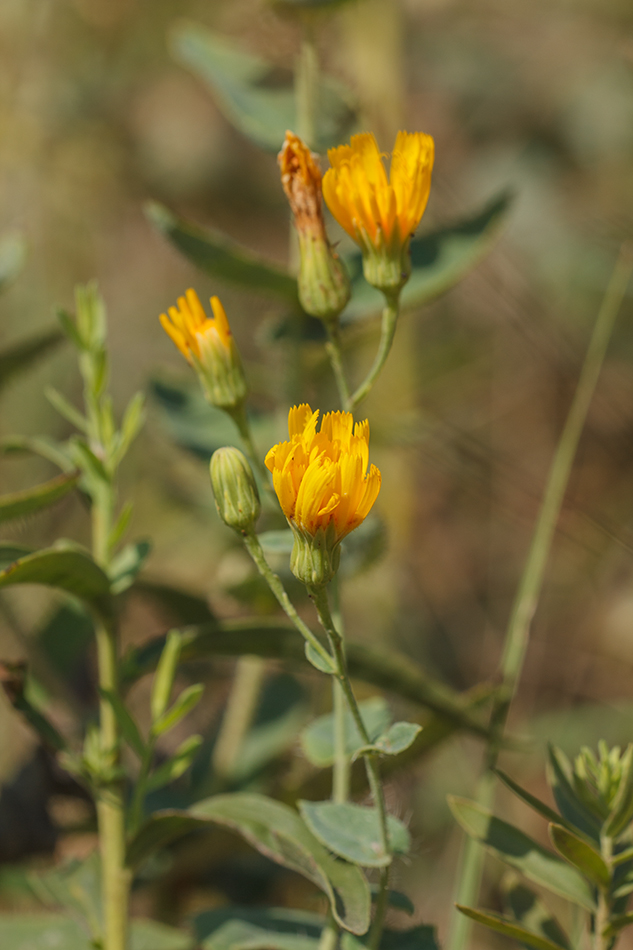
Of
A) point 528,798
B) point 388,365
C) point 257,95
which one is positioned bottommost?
point 528,798

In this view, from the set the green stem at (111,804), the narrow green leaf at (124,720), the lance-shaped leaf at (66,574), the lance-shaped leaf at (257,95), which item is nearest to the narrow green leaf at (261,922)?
the green stem at (111,804)

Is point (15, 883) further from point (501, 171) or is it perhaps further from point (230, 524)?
Result: point (501, 171)

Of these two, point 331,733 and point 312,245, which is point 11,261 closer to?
point 312,245

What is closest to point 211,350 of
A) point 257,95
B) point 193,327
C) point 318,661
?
point 193,327

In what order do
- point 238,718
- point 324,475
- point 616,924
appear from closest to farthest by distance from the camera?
point 324,475, point 616,924, point 238,718

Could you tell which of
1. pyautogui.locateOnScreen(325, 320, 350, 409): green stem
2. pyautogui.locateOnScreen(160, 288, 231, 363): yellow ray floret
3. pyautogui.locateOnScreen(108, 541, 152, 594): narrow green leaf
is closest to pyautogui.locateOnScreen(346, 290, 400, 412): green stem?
pyautogui.locateOnScreen(325, 320, 350, 409): green stem

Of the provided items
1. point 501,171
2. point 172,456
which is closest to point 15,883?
point 172,456

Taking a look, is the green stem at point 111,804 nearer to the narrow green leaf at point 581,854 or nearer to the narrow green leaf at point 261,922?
the narrow green leaf at point 261,922

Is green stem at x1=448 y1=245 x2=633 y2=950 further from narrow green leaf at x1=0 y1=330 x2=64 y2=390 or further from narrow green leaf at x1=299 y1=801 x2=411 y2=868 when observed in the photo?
narrow green leaf at x1=0 y1=330 x2=64 y2=390
